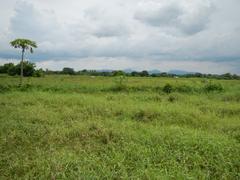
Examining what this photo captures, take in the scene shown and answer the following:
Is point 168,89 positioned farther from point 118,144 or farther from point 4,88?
point 118,144

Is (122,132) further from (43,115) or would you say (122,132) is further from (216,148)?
(43,115)

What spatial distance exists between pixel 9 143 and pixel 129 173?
2755 millimetres

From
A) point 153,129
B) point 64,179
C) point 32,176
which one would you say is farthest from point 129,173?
point 153,129

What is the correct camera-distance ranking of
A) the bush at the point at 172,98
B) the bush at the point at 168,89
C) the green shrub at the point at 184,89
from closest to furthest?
1. the bush at the point at 172,98
2. the bush at the point at 168,89
3. the green shrub at the point at 184,89

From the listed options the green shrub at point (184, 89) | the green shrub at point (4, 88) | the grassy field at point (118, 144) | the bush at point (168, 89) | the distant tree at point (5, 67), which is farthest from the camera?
the distant tree at point (5, 67)

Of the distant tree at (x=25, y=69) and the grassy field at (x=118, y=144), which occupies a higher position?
the distant tree at (x=25, y=69)

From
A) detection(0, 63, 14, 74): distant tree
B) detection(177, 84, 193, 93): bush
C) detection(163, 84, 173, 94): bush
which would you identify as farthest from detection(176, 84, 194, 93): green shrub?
detection(0, 63, 14, 74): distant tree

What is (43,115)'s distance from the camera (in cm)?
834

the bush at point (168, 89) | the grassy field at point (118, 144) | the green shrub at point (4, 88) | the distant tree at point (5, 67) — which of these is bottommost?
the grassy field at point (118, 144)

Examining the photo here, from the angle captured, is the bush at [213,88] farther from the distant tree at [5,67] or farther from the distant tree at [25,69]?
the distant tree at [5,67]

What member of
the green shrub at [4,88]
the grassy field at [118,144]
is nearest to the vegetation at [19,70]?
the green shrub at [4,88]

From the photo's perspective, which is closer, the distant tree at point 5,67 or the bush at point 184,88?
the bush at point 184,88

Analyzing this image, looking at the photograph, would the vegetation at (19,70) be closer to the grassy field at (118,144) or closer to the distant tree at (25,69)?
the distant tree at (25,69)

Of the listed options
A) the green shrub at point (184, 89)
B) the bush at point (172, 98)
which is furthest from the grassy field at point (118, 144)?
the green shrub at point (184, 89)
